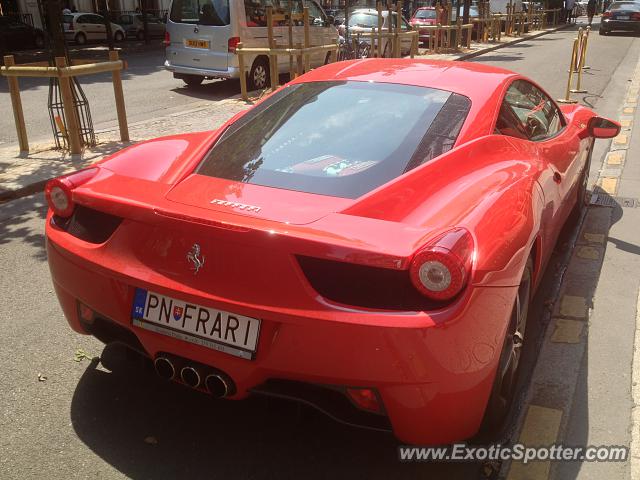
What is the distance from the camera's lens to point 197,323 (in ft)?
7.58

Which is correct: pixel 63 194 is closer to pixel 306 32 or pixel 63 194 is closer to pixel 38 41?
pixel 306 32

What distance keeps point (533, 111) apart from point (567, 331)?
1305mm

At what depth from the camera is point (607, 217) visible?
5.55 metres

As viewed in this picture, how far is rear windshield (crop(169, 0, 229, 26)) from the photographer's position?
12391 mm

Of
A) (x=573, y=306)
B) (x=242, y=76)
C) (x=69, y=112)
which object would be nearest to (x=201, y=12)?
(x=242, y=76)

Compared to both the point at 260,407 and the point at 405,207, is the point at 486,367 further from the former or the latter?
the point at 260,407

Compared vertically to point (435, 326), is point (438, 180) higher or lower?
higher

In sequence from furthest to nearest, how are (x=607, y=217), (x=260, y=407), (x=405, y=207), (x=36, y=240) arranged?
(x=607, y=217) < (x=36, y=240) < (x=260, y=407) < (x=405, y=207)

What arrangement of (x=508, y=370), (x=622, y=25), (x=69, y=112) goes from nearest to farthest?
(x=508, y=370) < (x=69, y=112) < (x=622, y=25)

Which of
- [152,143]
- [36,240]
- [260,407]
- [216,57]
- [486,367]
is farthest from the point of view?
[216,57]

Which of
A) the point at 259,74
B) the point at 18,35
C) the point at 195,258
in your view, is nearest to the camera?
the point at 195,258

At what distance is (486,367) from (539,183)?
3.90 feet

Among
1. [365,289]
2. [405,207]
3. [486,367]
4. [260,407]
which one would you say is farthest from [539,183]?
[260,407]

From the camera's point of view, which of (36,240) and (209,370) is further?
(36,240)
